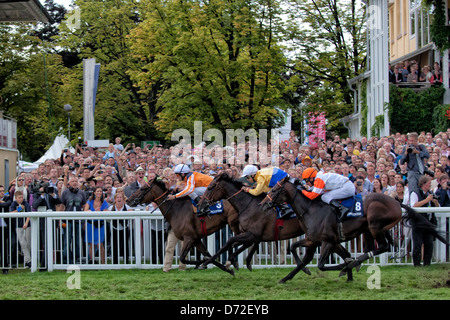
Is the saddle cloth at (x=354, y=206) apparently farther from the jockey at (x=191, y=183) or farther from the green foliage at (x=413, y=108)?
the green foliage at (x=413, y=108)

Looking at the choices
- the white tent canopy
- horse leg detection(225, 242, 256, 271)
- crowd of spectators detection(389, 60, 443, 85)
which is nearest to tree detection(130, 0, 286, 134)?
crowd of spectators detection(389, 60, 443, 85)

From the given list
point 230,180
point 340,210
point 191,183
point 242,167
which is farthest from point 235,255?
point 242,167

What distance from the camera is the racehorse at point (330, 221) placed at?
898 cm

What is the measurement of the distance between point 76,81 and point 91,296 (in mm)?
26806

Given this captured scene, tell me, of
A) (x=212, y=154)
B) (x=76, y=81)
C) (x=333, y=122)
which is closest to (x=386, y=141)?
(x=212, y=154)

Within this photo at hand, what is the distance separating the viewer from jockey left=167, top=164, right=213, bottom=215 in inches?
415

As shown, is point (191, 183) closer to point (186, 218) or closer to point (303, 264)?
point (186, 218)

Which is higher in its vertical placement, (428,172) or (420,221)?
(428,172)

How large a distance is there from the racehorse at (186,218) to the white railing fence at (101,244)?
1.30ft

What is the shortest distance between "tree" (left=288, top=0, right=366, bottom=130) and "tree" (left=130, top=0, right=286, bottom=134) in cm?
457

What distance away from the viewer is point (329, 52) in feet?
94.9

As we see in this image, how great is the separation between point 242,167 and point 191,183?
3625mm

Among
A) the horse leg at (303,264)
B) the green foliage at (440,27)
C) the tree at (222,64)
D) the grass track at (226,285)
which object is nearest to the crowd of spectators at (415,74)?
the green foliage at (440,27)

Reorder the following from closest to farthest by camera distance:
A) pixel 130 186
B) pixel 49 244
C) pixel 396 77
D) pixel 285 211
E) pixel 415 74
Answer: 1. pixel 285 211
2. pixel 49 244
3. pixel 130 186
4. pixel 415 74
5. pixel 396 77
